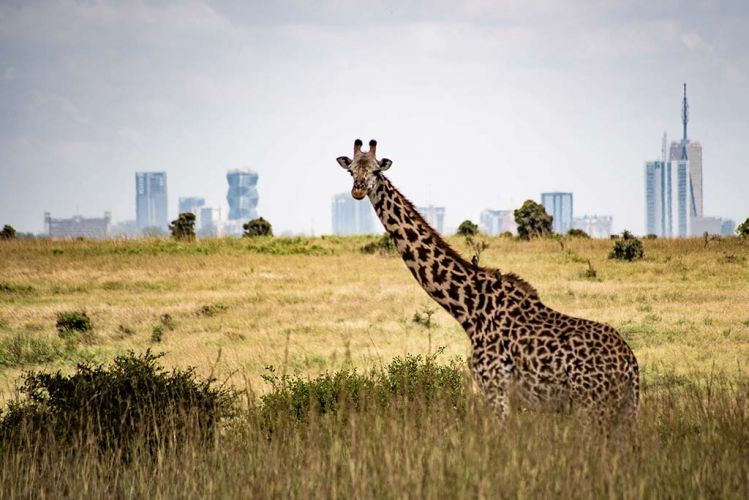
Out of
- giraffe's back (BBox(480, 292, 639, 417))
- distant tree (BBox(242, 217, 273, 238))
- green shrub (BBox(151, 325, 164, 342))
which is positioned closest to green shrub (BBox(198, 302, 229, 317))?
green shrub (BBox(151, 325, 164, 342))

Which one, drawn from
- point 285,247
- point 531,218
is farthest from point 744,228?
point 285,247

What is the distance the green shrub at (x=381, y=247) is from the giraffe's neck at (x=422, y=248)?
32.0 m

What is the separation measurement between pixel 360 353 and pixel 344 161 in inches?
439

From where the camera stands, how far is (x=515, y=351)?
9414 millimetres

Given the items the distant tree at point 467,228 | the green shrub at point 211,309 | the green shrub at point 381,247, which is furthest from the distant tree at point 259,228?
the green shrub at point 211,309

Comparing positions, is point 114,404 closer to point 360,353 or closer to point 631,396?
point 631,396

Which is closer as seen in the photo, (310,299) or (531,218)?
(310,299)

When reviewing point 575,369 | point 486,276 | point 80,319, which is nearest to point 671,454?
point 575,369

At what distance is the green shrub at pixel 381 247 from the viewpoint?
42.8 meters

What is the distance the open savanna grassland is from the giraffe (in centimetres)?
33

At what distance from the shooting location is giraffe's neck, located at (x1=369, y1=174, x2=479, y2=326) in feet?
33.8

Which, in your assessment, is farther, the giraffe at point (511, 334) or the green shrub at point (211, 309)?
the green shrub at point (211, 309)

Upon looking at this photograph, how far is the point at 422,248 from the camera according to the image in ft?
34.3

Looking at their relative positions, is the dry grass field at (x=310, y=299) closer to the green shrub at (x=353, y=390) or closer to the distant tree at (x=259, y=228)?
the green shrub at (x=353, y=390)
